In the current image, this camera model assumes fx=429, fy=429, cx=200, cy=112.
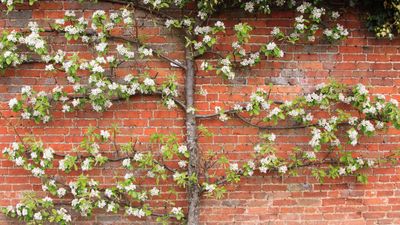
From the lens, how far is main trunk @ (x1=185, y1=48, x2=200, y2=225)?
3547 millimetres

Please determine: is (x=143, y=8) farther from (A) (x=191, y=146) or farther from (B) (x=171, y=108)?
(A) (x=191, y=146)

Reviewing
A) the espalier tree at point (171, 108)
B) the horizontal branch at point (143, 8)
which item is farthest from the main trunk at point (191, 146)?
the horizontal branch at point (143, 8)

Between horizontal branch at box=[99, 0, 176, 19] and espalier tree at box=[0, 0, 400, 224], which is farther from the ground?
horizontal branch at box=[99, 0, 176, 19]

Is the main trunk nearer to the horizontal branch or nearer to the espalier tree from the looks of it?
the espalier tree

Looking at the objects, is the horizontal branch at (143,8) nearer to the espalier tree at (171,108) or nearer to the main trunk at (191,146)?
the espalier tree at (171,108)

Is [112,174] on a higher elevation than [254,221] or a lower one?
higher

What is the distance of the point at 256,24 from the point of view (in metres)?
3.58

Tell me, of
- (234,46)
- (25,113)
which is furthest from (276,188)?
(25,113)

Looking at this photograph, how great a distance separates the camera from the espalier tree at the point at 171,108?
3.45 meters

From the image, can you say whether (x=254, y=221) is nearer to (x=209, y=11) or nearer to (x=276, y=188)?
(x=276, y=188)

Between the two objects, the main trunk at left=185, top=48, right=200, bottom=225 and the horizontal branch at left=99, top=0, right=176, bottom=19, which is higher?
the horizontal branch at left=99, top=0, right=176, bottom=19

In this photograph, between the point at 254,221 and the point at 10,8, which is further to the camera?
the point at 254,221

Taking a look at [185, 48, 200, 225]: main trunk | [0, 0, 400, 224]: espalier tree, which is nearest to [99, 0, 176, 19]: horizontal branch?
[0, 0, 400, 224]: espalier tree

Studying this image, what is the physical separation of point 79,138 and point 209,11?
1.52 meters
